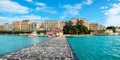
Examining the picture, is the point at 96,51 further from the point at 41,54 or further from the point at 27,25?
the point at 27,25

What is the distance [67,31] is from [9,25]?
86.8 meters

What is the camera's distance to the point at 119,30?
187 meters

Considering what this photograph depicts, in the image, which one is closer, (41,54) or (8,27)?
(41,54)

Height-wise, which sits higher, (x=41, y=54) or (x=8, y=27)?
(x=8, y=27)

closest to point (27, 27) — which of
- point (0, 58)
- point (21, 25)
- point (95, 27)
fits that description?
point (21, 25)

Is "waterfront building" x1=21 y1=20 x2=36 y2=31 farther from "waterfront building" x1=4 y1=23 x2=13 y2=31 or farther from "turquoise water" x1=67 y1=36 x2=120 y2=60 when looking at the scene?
"turquoise water" x1=67 y1=36 x2=120 y2=60

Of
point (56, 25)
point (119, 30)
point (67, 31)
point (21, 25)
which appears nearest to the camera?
point (67, 31)

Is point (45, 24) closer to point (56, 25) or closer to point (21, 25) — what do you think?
point (56, 25)

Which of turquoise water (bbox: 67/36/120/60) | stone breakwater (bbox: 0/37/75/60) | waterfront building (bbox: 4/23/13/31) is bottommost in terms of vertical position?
turquoise water (bbox: 67/36/120/60)

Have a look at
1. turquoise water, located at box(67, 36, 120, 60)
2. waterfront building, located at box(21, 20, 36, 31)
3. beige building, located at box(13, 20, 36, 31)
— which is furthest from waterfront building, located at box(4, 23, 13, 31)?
turquoise water, located at box(67, 36, 120, 60)

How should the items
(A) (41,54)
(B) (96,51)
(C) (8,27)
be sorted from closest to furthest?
(A) (41,54), (B) (96,51), (C) (8,27)

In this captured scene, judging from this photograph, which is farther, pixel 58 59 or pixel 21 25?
pixel 21 25

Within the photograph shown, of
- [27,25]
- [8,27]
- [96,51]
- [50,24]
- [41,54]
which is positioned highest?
[50,24]

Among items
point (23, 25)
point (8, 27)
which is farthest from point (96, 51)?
point (8, 27)
